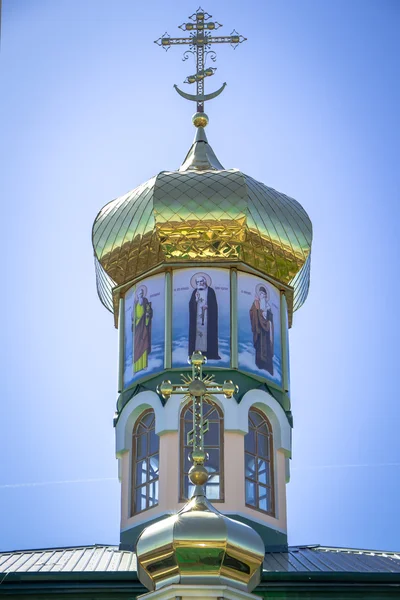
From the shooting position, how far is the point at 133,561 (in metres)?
17.0

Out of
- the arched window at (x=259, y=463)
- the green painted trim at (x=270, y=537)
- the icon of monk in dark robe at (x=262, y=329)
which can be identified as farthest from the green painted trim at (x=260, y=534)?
the icon of monk in dark robe at (x=262, y=329)

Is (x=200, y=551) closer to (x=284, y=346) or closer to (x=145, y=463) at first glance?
(x=145, y=463)

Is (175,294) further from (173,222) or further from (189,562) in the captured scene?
(189,562)

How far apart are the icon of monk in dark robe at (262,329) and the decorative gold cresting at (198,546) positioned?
581cm

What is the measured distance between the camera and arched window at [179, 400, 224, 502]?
17.9 m

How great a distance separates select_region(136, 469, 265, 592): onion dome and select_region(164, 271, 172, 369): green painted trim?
18.4 feet

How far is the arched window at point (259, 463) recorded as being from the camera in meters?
18.1

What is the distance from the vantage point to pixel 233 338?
18.5 metres

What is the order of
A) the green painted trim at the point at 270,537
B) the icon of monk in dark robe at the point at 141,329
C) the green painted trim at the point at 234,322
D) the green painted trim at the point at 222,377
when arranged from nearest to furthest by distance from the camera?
the green painted trim at the point at 270,537, the green painted trim at the point at 222,377, the green painted trim at the point at 234,322, the icon of monk in dark robe at the point at 141,329

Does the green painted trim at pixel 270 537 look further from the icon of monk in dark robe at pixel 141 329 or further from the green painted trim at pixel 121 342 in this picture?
the green painted trim at pixel 121 342

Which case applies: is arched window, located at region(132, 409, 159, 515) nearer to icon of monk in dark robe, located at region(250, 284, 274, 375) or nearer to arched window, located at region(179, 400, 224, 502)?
arched window, located at region(179, 400, 224, 502)

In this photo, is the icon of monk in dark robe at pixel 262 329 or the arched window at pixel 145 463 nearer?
the arched window at pixel 145 463

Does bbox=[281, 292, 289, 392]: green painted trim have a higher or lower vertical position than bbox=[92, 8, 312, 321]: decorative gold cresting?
lower

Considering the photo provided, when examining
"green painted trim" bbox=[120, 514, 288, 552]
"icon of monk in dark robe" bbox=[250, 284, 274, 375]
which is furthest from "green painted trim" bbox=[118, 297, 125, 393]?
"green painted trim" bbox=[120, 514, 288, 552]
